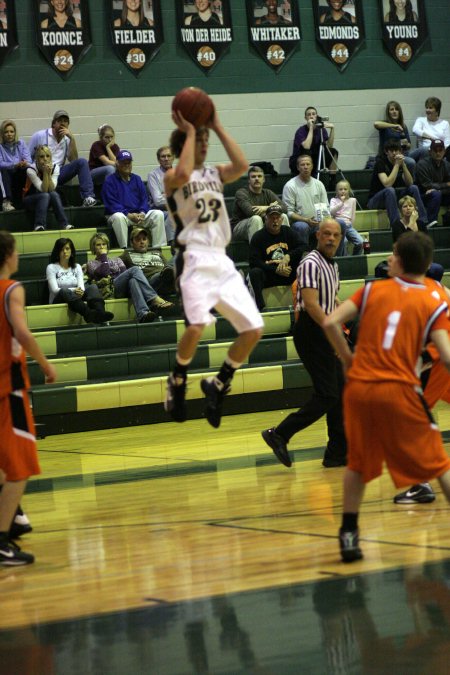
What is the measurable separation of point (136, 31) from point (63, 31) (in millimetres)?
1054

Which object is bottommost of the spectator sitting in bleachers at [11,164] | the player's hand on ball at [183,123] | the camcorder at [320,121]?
the player's hand on ball at [183,123]

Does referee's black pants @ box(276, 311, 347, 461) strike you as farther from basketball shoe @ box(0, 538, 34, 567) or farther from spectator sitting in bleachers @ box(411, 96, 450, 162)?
spectator sitting in bleachers @ box(411, 96, 450, 162)

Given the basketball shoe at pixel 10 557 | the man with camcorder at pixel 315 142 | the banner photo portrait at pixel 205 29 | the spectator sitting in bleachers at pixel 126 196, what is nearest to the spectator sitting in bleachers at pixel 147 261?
the spectator sitting in bleachers at pixel 126 196

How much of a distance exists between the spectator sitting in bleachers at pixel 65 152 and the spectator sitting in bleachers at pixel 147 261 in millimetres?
1380

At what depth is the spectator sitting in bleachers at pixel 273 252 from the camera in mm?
13086

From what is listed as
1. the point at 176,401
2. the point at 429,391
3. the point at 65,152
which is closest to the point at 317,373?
the point at 429,391

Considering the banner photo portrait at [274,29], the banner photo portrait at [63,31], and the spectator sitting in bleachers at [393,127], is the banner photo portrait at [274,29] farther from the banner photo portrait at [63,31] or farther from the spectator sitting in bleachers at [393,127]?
the banner photo portrait at [63,31]

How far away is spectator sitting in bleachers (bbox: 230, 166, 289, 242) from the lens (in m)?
14.0

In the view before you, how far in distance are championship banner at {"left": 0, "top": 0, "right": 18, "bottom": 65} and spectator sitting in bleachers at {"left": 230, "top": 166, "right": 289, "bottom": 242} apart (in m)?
3.74

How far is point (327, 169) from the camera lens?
16062 mm

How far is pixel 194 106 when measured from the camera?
5.86 m

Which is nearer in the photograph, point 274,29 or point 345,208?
point 345,208

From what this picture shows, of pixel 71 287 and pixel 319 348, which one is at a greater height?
pixel 71 287

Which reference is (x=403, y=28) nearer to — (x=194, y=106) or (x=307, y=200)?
(x=307, y=200)
